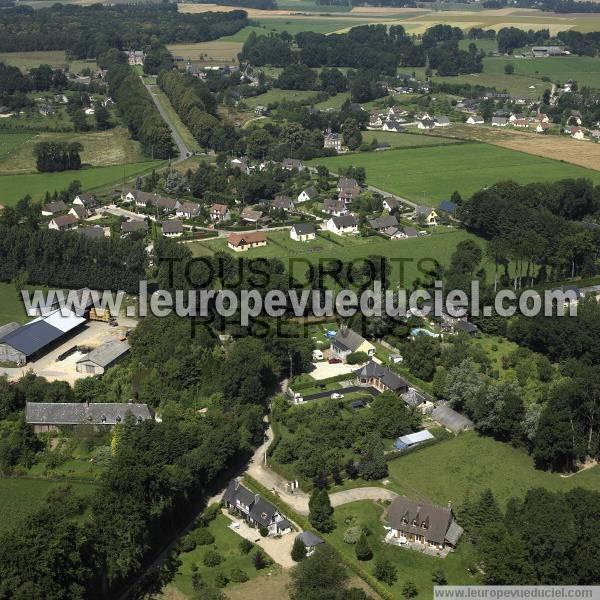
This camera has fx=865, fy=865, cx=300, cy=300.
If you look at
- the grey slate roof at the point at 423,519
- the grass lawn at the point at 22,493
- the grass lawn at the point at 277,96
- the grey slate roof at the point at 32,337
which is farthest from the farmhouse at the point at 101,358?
the grass lawn at the point at 277,96

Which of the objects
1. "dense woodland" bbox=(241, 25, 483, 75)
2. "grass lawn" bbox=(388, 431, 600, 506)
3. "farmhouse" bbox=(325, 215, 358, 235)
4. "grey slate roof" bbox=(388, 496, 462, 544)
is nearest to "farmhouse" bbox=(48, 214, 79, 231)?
"farmhouse" bbox=(325, 215, 358, 235)

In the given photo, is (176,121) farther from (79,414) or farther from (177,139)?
(79,414)

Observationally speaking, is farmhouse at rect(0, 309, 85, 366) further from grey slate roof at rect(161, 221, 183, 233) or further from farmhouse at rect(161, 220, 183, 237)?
grey slate roof at rect(161, 221, 183, 233)

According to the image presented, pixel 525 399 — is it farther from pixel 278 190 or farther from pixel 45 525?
pixel 278 190

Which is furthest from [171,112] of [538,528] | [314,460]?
[538,528]

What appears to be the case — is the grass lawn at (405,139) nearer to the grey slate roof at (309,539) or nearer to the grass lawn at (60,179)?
the grass lawn at (60,179)

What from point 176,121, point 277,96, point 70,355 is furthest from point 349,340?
point 277,96

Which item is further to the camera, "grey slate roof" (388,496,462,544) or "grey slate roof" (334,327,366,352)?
"grey slate roof" (334,327,366,352)
